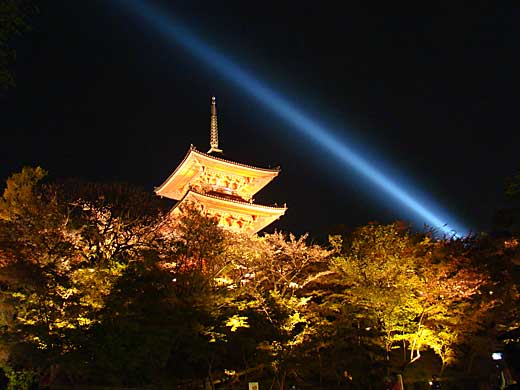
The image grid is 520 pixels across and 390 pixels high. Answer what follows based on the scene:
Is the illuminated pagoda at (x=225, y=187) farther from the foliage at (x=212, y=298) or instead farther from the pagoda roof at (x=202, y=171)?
the foliage at (x=212, y=298)

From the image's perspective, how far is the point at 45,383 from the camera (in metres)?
18.3

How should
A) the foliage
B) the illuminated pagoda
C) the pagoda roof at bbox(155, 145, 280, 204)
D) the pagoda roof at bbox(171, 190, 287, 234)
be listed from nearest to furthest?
the foliage
the pagoda roof at bbox(171, 190, 287, 234)
the illuminated pagoda
the pagoda roof at bbox(155, 145, 280, 204)

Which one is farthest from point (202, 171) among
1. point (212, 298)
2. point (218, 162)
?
point (212, 298)

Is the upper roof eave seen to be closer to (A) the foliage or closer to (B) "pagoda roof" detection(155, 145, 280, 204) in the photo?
(B) "pagoda roof" detection(155, 145, 280, 204)

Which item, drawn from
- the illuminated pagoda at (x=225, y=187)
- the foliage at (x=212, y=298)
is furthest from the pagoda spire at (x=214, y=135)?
the foliage at (x=212, y=298)

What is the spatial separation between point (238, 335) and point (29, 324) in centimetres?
638

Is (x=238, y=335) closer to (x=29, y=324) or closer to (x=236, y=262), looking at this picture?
(x=236, y=262)

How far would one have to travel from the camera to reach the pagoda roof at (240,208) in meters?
29.6

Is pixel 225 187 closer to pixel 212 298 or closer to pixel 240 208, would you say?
pixel 240 208

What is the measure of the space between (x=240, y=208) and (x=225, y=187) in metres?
2.86

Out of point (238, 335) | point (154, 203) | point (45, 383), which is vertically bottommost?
point (45, 383)

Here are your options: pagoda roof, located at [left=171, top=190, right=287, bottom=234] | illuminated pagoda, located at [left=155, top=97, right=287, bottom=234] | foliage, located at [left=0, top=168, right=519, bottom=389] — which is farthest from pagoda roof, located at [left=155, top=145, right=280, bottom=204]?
foliage, located at [left=0, top=168, right=519, bottom=389]

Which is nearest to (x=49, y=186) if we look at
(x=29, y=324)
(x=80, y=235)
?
(x=80, y=235)

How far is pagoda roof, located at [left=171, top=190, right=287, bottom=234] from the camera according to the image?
29.6 m
